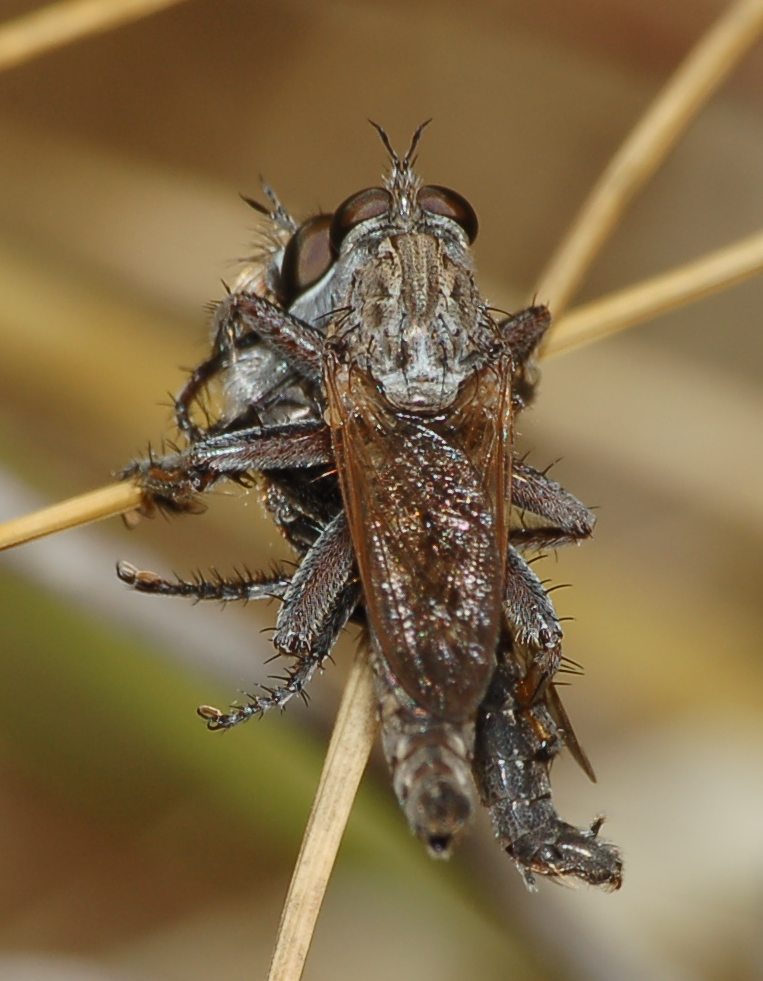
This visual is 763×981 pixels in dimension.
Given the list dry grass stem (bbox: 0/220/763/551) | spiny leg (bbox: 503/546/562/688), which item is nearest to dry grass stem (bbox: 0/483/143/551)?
dry grass stem (bbox: 0/220/763/551)

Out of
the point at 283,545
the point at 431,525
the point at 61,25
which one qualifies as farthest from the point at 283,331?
the point at 283,545

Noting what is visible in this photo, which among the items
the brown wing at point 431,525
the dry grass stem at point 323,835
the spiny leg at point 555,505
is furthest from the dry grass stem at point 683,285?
the dry grass stem at point 323,835

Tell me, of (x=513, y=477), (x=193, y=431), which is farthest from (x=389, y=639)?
(x=193, y=431)

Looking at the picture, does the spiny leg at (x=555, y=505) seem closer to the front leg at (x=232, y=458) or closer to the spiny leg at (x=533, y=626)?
the spiny leg at (x=533, y=626)

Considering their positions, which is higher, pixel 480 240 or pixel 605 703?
pixel 480 240

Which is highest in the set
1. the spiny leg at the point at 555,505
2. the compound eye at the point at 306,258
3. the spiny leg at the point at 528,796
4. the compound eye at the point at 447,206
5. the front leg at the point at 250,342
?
the compound eye at the point at 447,206

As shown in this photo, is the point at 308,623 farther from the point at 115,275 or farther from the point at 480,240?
the point at 480,240
